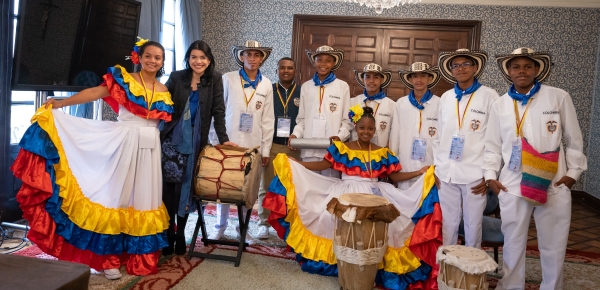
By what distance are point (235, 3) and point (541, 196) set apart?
20.5 ft

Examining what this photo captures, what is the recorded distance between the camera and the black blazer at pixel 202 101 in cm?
375

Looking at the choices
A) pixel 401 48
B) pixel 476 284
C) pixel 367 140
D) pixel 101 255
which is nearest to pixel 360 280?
pixel 476 284

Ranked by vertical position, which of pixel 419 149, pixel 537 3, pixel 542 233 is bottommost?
pixel 542 233

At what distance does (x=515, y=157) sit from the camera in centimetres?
312

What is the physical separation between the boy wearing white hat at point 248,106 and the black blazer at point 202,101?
0.34 m

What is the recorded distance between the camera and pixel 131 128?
3.46 metres

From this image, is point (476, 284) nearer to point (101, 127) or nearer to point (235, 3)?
point (101, 127)

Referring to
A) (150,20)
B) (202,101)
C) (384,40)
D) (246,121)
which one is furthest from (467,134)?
(384,40)

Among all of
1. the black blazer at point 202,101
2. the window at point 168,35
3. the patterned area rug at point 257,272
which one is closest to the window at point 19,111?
the patterned area rug at point 257,272

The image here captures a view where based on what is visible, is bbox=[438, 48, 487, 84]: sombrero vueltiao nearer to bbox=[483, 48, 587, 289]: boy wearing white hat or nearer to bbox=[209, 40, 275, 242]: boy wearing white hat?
bbox=[483, 48, 587, 289]: boy wearing white hat

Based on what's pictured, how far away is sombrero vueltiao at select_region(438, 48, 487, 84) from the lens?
137 inches

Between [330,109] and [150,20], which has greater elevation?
[150,20]

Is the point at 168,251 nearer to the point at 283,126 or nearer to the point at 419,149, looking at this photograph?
the point at 283,126

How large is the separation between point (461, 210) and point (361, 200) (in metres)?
0.86
